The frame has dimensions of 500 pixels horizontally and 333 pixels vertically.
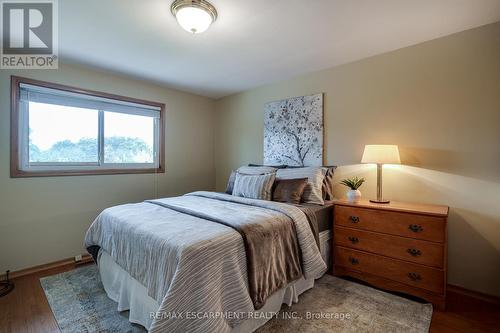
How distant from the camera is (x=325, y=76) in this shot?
2.94m

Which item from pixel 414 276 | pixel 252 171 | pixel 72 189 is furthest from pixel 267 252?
pixel 72 189

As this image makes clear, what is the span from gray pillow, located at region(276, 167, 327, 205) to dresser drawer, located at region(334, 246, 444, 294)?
1.73 ft

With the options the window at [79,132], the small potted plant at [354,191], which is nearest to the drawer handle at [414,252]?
the small potted plant at [354,191]

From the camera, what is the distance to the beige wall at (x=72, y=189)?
7.83ft

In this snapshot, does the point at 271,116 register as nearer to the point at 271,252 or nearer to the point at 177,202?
the point at 177,202

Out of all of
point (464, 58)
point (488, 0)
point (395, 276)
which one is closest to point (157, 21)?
point (488, 0)

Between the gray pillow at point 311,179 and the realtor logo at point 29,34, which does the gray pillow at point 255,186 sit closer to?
the gray pillow at point 311,179

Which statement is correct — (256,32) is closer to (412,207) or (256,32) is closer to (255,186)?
(255,186)

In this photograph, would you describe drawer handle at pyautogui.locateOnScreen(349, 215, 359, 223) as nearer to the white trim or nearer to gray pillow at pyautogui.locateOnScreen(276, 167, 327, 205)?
gray pillow at pyautogui.locateOnScreen(276, 167, 327, 205)

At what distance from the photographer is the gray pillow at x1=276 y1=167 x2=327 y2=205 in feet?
8.21

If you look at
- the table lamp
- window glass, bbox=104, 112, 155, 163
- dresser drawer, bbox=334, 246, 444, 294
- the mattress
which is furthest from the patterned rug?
window glass, bbox=104, 112, 155, 163

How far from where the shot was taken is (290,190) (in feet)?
8.19

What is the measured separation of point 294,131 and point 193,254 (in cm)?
232

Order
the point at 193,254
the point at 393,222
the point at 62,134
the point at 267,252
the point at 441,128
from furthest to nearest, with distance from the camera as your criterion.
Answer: the point at 62,134 < the point at 441,128 < the point at 393,222 < the point at 267,252 < the point at 193,254
